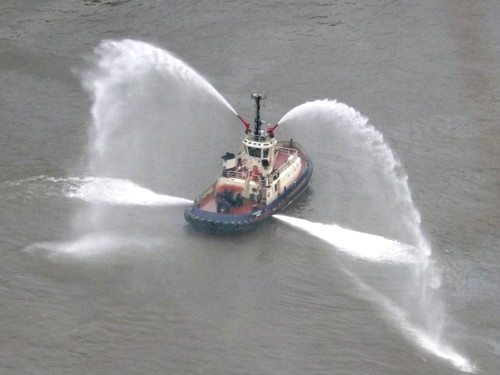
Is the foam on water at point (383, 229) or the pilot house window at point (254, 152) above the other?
the pilot house window at point (254, 152)

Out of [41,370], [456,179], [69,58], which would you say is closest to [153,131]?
[69,58]

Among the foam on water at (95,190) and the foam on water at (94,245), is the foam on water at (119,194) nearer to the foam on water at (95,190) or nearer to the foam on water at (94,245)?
the foam on water at (95,190)

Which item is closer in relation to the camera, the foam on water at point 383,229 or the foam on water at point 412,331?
the foam on water at point 412,331

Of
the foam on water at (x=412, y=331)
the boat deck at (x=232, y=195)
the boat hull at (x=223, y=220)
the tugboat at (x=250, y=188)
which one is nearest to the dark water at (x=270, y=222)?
the foam on water at (x=412, y=331)

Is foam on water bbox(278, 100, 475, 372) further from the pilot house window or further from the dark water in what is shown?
the pilot house window

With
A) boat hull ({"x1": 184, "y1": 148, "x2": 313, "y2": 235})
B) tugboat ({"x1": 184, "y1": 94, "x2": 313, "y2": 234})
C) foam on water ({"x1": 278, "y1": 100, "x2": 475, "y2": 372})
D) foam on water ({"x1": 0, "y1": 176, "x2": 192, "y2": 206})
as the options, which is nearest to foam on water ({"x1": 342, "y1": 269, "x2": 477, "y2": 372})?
foam on water ({"x1": 278, "y1": 100, "x2": 475, "y2": 372})

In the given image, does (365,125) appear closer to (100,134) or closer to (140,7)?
(100,134)

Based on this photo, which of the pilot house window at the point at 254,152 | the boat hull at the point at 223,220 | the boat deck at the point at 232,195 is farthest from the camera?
the pilot house window at the point at 254,152
